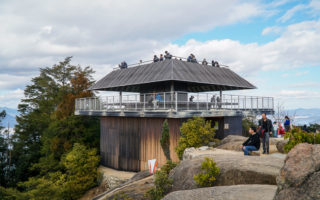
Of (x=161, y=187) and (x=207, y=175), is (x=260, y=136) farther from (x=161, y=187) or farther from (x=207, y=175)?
(x=161, y=187)

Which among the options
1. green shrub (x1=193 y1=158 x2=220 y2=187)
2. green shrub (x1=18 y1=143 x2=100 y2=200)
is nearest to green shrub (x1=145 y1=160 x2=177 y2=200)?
green shrub (x1=193 y1=158 x2=220 y2=187)

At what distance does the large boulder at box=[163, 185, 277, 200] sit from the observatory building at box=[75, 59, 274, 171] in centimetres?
960

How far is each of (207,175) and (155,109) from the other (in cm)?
1030

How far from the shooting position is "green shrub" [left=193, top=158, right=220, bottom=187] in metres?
8.87

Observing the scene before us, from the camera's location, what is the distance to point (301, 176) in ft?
16.3

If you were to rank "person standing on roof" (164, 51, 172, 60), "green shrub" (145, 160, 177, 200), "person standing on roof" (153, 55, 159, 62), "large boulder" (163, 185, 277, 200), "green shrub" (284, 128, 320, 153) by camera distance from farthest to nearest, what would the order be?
1. "person standing on roof" (153, 55, 159, 62)
2. "person standing on roof" (164, 51, 172, 60)
3. "green shrub" (145, 160, 177, 200)
4. "green shrub" (284, 128, 320, 153)
5. "large boulder" (163, 185, 277, 200)

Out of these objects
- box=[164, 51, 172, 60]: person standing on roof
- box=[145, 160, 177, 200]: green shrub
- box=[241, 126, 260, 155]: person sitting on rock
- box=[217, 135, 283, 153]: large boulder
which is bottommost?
box=[145, 160, 177, 200]: green shrub

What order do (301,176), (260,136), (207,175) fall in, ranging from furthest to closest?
(260,136)
(207,175)
(301,176)

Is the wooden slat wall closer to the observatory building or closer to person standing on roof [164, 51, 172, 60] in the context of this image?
the observatory building

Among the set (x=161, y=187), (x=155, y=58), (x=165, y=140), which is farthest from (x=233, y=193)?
(x=155, y=58)

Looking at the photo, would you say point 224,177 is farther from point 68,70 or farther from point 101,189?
point 68,70

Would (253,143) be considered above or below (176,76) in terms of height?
below

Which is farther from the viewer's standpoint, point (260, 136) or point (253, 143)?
point (260, 136)

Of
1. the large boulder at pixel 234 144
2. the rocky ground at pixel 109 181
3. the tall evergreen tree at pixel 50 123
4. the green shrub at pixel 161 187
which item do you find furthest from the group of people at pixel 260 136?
the tall evergreen tree at pixel 50 123
